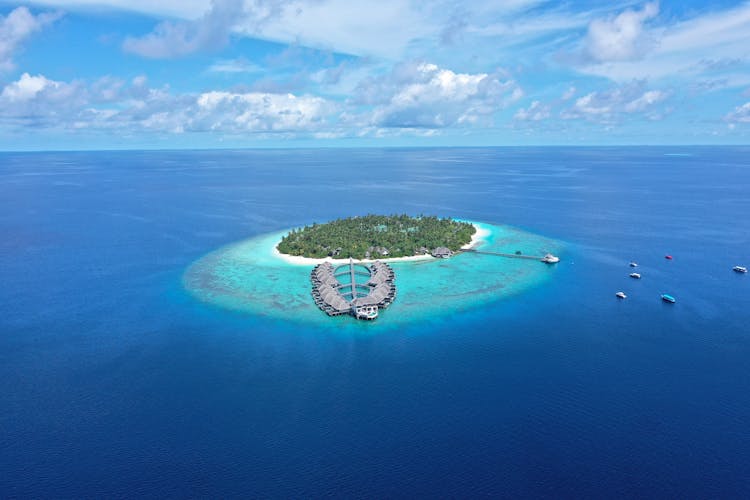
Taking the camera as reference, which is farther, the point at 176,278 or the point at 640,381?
the point at 176,278

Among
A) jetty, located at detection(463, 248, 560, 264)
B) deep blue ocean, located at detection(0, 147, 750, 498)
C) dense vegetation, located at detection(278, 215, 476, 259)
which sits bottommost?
deep blue ocean, located at detection(0, 147, 750, 498)

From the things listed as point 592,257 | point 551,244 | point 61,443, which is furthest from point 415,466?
point 551,244

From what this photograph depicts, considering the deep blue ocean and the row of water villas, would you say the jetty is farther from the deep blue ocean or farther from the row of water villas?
the row of water villas

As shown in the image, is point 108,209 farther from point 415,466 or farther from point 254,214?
point 415,466

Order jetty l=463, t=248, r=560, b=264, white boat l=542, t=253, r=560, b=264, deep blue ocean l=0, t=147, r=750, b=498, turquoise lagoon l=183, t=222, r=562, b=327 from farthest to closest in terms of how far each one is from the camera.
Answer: jetty l=463, t=248, r=560, b=264
white boat l=542, t=253, r=560, b=264
turquoise lagoon l=183, t=222, r=562, b=327
deep blue ocean l=0, t=147, r=750, b=498

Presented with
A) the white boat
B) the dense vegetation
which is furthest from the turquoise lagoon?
the dense vegetation
